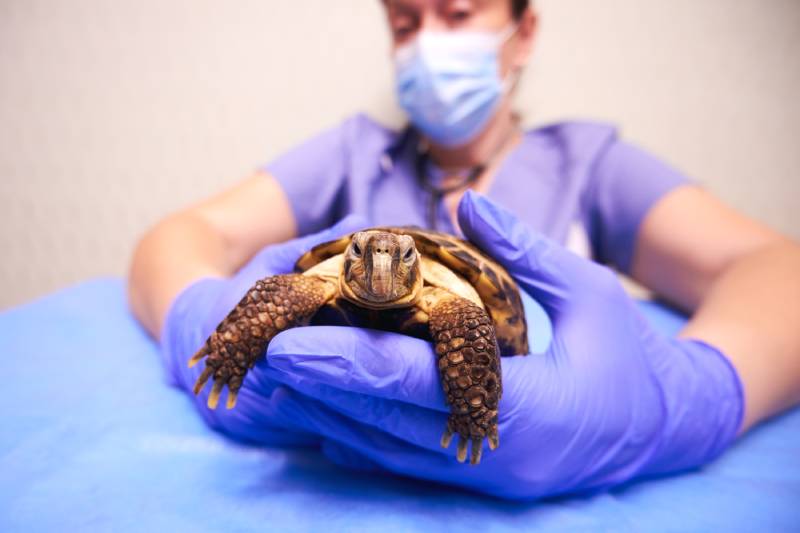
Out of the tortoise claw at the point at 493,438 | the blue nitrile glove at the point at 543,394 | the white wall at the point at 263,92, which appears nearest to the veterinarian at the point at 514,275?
the blue nitrile glove at the point at 543,394

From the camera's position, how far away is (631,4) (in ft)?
7.15

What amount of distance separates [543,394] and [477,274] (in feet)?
0.87

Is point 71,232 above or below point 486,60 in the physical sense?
below

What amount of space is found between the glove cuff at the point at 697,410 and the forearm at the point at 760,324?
50 millimetres

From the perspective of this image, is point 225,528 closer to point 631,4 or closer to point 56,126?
point 56,126

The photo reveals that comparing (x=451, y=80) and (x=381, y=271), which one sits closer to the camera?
(x=381, y=271)

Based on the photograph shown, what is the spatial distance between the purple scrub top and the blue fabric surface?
79cm

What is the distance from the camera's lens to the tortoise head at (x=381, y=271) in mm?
780

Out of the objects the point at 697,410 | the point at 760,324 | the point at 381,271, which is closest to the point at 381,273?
the point at 381,271

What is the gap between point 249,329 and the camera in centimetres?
86

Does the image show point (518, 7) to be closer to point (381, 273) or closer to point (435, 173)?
point (435, 173)

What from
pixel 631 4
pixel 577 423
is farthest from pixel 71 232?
pixel 631 4

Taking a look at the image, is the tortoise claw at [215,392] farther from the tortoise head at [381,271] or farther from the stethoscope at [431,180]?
the stethoscope at [431,180]

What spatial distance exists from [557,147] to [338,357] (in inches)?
56.2
